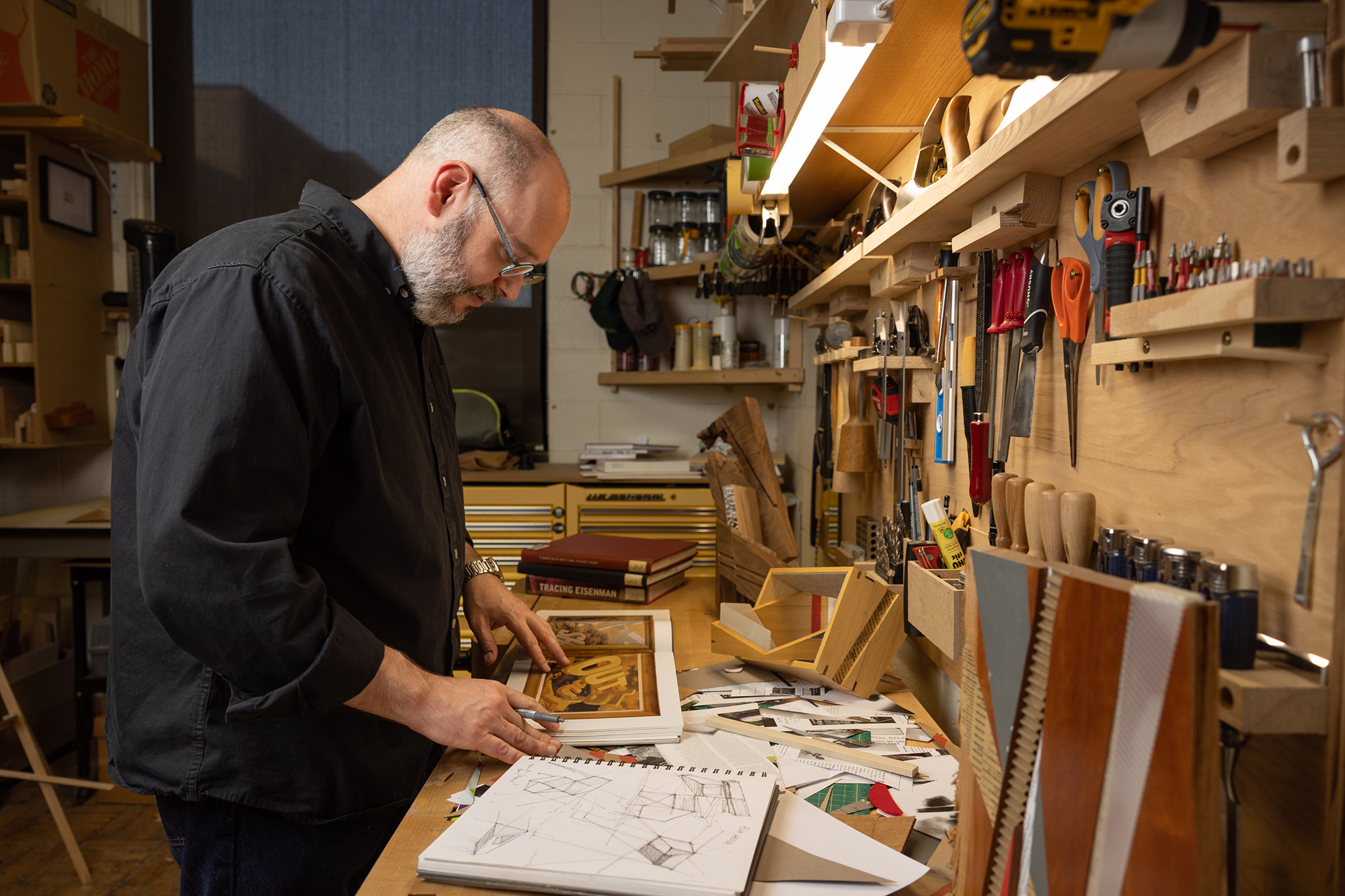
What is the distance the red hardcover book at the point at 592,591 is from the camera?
78.1 inches

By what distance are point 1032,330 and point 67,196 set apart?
12.8ft

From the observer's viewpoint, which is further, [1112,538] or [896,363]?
[896,363]

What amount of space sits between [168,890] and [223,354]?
226 centimetres

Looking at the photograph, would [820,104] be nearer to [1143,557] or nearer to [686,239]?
[1143,557]

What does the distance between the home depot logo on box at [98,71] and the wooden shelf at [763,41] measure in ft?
9.10

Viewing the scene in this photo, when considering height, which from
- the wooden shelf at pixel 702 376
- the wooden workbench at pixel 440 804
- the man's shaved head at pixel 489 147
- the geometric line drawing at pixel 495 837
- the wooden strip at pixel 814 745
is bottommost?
the wooden workbench at pixel 440 804

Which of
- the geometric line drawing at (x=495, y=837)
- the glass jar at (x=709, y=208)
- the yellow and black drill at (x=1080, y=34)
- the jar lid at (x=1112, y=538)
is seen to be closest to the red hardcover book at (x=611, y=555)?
the geometric line drawing at (x=495, y=837)

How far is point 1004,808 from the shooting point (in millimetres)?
656

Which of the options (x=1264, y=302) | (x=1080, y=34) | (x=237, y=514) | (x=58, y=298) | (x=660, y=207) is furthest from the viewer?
(x=660, y=207)

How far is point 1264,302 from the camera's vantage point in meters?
0.60

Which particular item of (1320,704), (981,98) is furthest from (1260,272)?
(981,98)

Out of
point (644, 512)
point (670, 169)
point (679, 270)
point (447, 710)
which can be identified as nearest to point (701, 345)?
point (679, 270)

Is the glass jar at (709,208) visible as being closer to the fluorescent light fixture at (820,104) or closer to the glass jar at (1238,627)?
the fluorescent light fixture at (820,104)

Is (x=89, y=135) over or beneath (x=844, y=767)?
over
